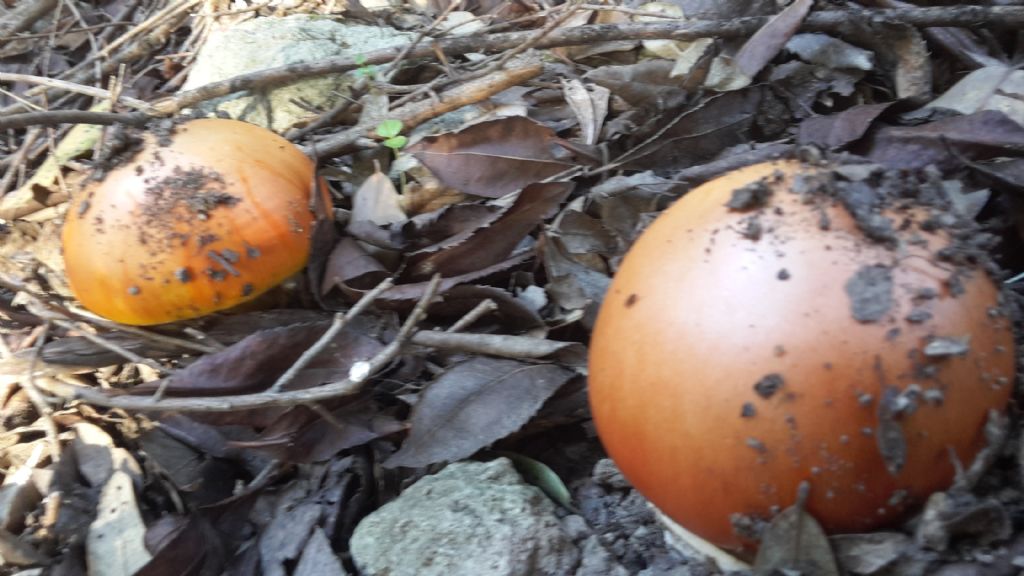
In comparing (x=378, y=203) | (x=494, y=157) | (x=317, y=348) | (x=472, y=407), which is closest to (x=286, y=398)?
(x=317, y=348)

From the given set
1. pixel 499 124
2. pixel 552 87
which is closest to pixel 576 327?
pixel 499 124

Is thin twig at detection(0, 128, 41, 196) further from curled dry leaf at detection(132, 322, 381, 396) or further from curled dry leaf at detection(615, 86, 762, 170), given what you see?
curled dry leaf at detection(615, 86, 762, 170)

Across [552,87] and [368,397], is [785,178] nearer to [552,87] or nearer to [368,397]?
[368,397]

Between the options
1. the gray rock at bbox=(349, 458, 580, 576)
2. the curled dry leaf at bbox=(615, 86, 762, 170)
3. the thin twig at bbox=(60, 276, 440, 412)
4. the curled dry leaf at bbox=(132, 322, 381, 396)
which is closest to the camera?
the gray rock at bbox=(349, 458, 580, 576)

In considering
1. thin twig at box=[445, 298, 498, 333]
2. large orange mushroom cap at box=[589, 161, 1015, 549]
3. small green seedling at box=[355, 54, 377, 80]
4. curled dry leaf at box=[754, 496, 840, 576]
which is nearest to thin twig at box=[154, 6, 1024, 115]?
small green seedling at box=[355, 54, 377, 80]

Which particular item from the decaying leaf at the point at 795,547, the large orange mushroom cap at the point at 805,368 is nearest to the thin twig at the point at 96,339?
the large orange mushroom cap at the point at 805,368

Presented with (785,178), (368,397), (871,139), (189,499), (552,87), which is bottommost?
(189,499)

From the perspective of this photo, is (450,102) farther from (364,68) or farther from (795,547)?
(795,547)
